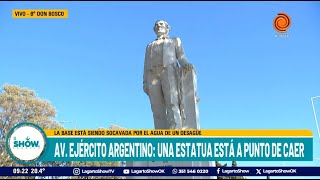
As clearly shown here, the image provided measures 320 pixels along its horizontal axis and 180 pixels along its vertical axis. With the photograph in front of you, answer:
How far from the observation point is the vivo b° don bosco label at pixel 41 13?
43.9 feet

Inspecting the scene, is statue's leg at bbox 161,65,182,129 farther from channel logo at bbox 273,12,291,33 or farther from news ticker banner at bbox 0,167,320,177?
channel logo at bbox 273,12,291,33

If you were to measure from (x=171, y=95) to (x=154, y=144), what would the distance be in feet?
4.81

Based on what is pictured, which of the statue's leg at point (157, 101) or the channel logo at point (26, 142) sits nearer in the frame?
the channel logo at point (26, 142)

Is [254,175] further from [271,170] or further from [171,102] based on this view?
[171,102]


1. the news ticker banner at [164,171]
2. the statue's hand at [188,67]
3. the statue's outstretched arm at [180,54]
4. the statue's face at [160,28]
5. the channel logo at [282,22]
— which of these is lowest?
the news ticker banner at [164,171]

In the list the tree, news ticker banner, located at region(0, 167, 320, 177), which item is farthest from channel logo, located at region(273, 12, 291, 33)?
the tree

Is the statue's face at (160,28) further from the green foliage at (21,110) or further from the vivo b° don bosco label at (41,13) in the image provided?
the green foliage at (21,110)

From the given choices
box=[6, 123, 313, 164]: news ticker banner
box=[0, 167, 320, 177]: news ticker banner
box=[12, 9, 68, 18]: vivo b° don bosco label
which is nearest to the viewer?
box=[0, 167, 320, 177]: news ticker banner

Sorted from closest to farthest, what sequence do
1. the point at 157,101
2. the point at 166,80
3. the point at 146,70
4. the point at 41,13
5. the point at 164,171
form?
1. the point at 164,171
2. the point at 166,80
3. the point at 157,101
4. the point at 146,70
5. the point at 41,13

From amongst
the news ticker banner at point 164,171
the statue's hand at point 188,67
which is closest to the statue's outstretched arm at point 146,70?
the statue's hand at point 188,67

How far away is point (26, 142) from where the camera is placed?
443 inches

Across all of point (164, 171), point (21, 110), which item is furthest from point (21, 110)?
point (164, 171)

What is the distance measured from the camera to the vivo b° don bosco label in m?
13.4

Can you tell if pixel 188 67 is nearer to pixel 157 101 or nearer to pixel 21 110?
pixel 157 101
